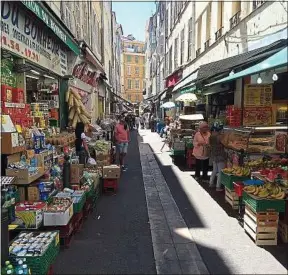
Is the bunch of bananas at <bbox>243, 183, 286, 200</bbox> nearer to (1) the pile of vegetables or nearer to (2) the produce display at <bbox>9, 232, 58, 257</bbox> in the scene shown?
(2) the produce display at <bbox>9, 232, 58, 257</bbox>

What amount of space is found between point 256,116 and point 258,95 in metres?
0.56

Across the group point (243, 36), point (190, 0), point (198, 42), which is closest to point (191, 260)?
point (243, 36)

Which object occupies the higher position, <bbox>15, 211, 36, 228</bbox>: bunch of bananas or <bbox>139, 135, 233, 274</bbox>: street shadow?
<bbox>15, 211, 36, 228</bbox>: bunch of bananas

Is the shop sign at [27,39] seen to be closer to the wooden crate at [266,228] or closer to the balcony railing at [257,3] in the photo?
the wooden crate at [266,228]

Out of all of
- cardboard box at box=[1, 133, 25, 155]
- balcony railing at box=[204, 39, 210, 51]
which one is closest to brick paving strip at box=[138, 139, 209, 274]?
cardboard box at box=[1, 133, 25, 155]

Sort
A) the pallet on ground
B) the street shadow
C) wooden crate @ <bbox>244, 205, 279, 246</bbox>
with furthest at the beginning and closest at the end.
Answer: the pallet on ground, wooden crate @ <bbox>244, 205, 279, 246</bbox>, the street shadow

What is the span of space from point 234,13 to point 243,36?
6.74 ft

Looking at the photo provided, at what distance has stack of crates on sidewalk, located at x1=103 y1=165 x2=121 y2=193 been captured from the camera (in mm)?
8625

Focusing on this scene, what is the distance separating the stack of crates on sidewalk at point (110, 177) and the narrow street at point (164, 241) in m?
0.37

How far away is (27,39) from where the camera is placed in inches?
297

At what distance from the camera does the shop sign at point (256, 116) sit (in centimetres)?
845

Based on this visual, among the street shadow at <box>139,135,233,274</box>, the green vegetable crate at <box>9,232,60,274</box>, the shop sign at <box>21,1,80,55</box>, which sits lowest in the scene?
the street shadow at <box>139,135,233,274</box>

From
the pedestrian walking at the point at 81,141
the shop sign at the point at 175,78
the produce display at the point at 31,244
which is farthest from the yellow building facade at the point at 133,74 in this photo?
the produce display at the point at 31,244

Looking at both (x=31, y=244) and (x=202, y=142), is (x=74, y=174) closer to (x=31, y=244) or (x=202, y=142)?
(x=31, y=244)
